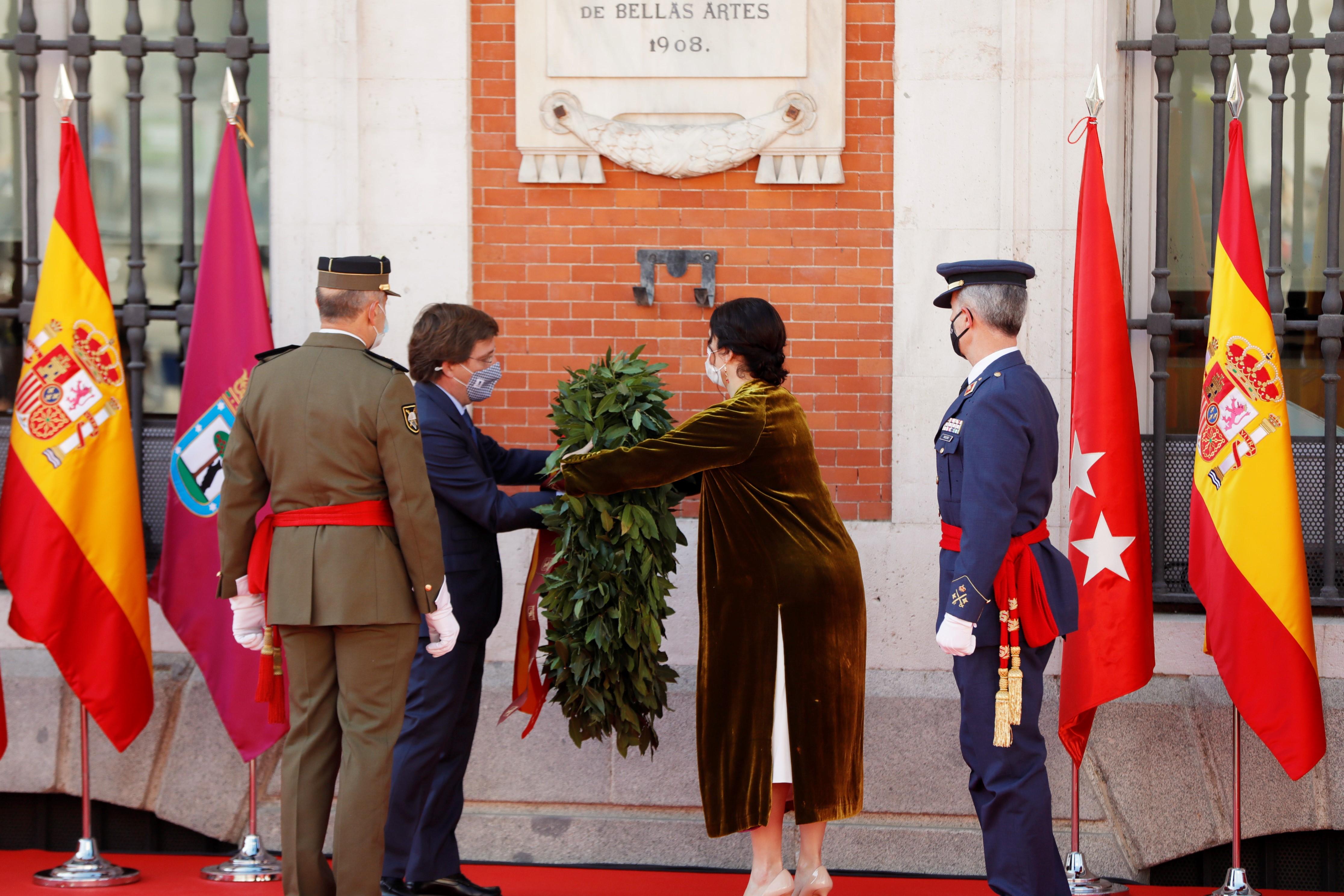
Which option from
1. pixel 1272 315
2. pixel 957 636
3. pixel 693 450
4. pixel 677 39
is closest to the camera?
pixel 957 636

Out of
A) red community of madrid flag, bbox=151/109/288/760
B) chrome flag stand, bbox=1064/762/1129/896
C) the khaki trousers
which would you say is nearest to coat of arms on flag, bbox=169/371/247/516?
red community of madrid flag, bbox=151/109/288/760

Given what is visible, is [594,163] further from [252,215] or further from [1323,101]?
[1323,101]

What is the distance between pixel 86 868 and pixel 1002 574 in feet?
10.5

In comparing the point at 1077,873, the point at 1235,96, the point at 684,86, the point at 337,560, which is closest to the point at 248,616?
the point at 337,560

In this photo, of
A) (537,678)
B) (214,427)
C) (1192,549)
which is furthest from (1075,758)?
(214,427)

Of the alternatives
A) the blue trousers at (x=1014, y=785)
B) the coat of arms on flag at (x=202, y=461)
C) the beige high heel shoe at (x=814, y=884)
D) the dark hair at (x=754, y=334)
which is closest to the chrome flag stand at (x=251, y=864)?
the coat of arms on flag at (x=202, y=461)

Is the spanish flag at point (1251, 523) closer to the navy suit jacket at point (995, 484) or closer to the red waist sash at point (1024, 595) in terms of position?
the navy suit jacket at point (995, 484)

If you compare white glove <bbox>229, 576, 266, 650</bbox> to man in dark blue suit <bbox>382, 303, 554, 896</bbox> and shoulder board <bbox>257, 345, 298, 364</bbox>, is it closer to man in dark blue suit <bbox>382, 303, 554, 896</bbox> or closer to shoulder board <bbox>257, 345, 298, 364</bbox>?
man in dark blue suit <bbox>382, 303, 554, 896</bbox>

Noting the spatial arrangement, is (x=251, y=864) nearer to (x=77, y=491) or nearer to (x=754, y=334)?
(x=77, y=491)

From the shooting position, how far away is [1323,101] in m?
4.80

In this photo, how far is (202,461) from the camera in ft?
14.0

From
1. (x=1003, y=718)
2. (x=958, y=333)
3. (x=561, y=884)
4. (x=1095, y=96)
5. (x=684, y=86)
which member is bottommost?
(x=561, y=884)

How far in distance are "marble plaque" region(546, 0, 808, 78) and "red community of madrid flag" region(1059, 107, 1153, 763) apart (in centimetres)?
120

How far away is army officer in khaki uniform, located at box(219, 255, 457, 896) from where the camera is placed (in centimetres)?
325
